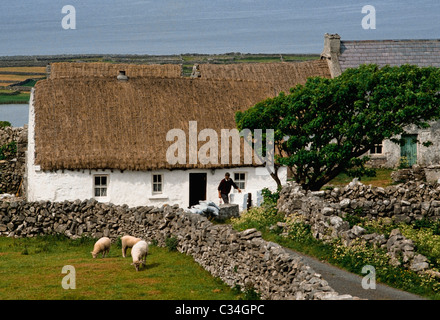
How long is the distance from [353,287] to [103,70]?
26.3 metres

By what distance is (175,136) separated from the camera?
105 feet

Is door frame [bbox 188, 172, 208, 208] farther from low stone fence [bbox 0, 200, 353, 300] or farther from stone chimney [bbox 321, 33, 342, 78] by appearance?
stone chimney [bbox 321, 33, 342, 78]

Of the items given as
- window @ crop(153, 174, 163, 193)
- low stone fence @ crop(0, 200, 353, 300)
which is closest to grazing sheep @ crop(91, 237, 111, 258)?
low stone fence @ crop(0, 200, 353, 300)

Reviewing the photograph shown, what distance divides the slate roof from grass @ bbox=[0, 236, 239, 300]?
2287cm

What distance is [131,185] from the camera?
100ft

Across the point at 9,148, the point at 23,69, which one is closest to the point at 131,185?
the point at 9,148

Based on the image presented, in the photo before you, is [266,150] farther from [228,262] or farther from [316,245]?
[228,262]

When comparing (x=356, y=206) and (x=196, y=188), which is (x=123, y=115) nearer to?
(x=196, y=188)

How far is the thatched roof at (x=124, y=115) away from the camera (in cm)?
3039

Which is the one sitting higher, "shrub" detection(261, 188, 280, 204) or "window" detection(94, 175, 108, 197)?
"window" detection(94, 175, 108, 197)

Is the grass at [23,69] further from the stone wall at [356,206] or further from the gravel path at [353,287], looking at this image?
the gravel path at [353,287]

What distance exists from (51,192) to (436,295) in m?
17.6

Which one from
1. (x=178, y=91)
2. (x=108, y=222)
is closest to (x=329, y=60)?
(x=178, y=91)

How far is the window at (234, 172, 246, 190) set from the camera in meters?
31.9
